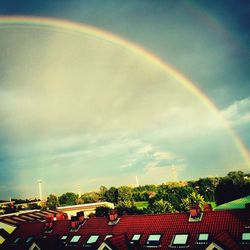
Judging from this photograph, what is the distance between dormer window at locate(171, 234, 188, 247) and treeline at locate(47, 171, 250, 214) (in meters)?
43.2

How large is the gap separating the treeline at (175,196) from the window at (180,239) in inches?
1698

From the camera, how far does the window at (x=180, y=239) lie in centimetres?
3347

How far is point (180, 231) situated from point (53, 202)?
152595mm

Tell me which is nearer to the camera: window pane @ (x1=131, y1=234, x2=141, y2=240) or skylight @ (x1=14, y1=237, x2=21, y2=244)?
window pane @ (x1=131, y1=234, x2=141, y2=240)

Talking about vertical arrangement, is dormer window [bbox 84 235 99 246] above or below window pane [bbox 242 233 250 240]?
above

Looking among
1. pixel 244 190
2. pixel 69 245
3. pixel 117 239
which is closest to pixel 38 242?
pixel 69 245

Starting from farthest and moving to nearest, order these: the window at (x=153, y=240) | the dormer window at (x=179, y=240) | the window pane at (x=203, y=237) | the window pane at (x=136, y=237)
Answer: the window pane at (x=136, y=237) → the window at (x=153, y=240) → the dormer window at (x=179, y=240) → the window pane at (x=203, y=237)

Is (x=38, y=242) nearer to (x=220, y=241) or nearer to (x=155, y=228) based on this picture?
(x=155, y=228)

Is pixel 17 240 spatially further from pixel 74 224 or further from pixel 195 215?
pixel 195 215

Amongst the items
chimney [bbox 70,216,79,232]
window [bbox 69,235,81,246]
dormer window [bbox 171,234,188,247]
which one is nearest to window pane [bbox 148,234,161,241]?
dormer window [bbox 171,234,188,247]

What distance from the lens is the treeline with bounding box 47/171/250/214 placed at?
8938 centimetres

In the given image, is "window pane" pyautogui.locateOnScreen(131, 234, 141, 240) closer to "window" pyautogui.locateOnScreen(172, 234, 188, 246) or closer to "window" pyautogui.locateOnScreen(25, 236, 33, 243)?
"window" pyautogui.locateOnScreen(172, 234, 188, 246)

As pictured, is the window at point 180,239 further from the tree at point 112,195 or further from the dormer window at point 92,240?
the tree at point 112,195

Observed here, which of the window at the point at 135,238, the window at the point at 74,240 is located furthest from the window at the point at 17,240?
the window at the point at 135,238
